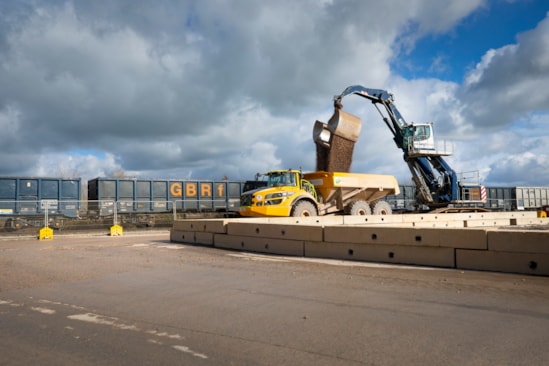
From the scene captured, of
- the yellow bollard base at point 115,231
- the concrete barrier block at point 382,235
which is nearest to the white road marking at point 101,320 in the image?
the concrete barrier block at point 382,235

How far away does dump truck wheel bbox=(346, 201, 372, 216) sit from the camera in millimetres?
19448

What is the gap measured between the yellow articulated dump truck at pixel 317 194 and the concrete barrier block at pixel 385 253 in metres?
6.39

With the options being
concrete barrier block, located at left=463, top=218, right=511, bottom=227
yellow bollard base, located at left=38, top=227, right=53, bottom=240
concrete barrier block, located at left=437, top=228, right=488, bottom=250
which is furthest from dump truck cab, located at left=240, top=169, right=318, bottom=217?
yellow bollard base, located at left=38, top=227, right=53, bottom=240

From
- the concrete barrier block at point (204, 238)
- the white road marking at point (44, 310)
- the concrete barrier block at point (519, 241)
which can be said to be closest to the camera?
the white road marking at point (44, 310)

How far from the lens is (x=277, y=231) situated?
1172 cm

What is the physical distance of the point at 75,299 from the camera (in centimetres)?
654

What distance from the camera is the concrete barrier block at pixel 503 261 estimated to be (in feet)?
24.3

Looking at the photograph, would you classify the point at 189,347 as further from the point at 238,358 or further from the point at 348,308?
the point at 348,308

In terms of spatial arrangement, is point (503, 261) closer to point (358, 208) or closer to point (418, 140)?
point (358, 208)

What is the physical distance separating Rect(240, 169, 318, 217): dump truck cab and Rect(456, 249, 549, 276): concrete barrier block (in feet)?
30.6

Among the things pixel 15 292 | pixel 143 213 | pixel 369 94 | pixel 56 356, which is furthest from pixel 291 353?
pixel 143 213

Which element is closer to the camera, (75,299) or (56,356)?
(56,356)

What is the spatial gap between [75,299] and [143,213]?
65.6 feet

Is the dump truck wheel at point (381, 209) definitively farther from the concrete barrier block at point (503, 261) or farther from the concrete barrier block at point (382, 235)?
the concrete barrier block at point (503, 261)
